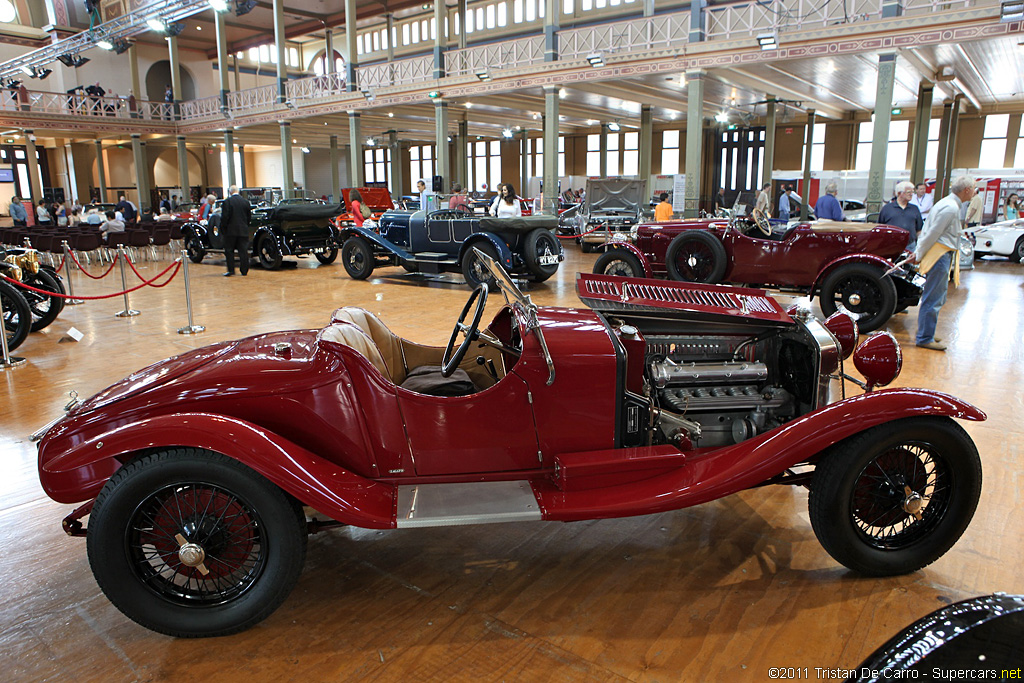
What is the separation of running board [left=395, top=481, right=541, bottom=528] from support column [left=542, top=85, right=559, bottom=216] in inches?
634

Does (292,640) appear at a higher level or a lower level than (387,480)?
lower

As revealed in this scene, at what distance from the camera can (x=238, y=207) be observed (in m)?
12.2

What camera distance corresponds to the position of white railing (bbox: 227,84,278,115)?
25.8 m

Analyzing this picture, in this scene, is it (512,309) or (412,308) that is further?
(412,308)

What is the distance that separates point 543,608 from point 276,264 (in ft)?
41.0

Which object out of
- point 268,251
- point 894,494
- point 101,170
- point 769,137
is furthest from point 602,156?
point 894,494

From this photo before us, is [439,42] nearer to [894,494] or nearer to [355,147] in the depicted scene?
[355,147]

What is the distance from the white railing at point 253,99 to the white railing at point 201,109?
97cm

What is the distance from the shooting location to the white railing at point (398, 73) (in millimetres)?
20594

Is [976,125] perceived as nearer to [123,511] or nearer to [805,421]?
[805,421]

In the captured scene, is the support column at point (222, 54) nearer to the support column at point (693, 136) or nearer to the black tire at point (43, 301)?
the support column at point (693, 136)

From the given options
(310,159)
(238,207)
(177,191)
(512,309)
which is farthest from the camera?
(310,159)

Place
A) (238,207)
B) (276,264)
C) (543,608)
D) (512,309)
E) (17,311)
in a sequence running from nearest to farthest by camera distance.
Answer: (543,608)
(512,309)
(17,311)
(238,207)
(276,264)

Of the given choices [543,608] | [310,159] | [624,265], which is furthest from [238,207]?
[310,159]
